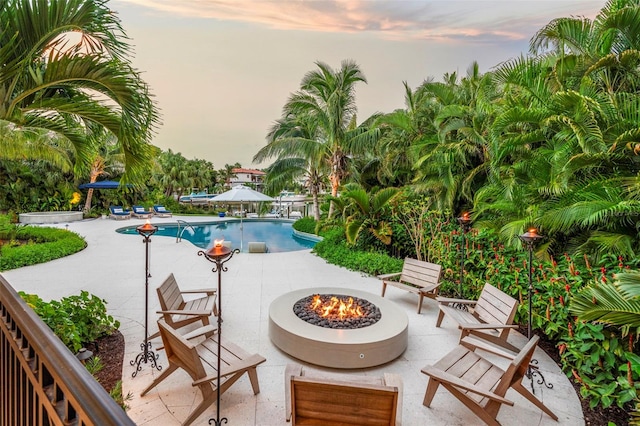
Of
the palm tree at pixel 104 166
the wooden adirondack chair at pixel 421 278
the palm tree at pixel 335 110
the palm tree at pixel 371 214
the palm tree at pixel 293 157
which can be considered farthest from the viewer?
the palm tree at pixel 104 166

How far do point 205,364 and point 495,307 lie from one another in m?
3.80

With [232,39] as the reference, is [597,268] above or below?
below

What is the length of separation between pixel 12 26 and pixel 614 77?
786 centimetres

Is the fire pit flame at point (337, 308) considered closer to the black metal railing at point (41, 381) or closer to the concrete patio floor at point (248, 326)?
the concrete patio floor at point (248, 326)

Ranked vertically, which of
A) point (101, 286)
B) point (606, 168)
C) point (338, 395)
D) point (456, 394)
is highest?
point (606, 168)

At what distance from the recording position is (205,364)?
3.12 meters

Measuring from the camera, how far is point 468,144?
7641mm

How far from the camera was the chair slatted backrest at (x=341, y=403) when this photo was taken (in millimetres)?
2111

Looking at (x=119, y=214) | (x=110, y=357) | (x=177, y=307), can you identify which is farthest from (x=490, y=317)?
(x=119, y=214)

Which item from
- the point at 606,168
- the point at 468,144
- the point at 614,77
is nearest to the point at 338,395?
the point at 606,168

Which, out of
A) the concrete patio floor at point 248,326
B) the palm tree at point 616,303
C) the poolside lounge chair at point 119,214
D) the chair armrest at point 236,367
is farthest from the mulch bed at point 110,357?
the poolside lounge chair at point 119,214

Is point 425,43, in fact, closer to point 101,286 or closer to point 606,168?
point 606,168

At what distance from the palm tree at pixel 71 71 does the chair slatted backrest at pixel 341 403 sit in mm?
3428

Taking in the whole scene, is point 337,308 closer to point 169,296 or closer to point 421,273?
point 421,273
